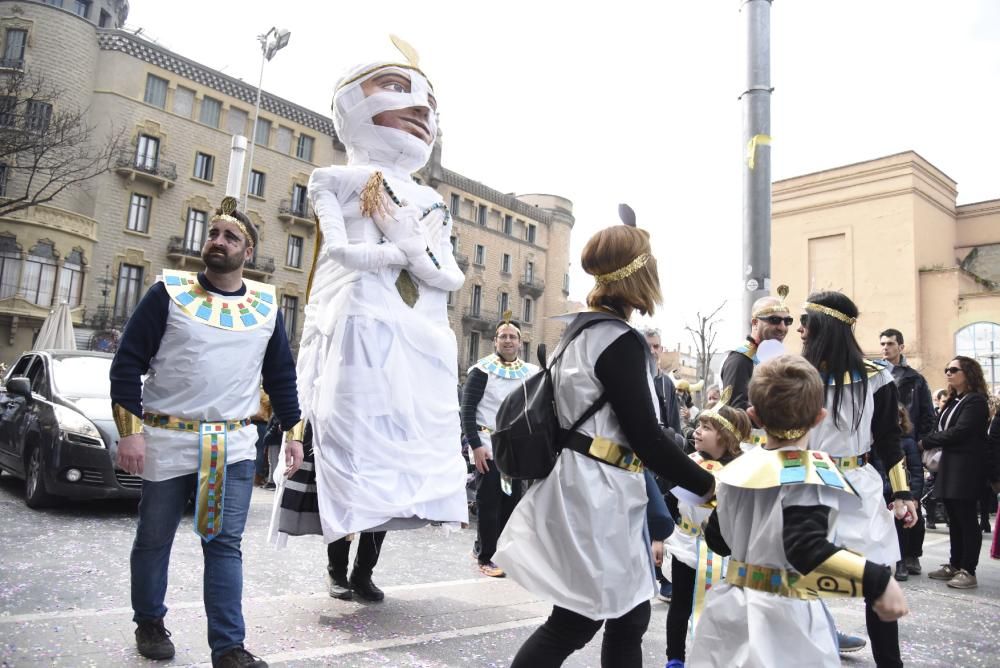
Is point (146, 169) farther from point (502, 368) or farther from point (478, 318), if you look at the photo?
point (502, 368)

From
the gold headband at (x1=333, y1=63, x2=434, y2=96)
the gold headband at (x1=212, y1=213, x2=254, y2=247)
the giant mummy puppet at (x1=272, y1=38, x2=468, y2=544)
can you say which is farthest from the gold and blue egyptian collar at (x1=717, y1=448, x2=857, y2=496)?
the gold headband at (x1=333, y1=63, x2=434, y2=96)

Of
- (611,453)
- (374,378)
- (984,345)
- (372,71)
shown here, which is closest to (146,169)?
(372,71)

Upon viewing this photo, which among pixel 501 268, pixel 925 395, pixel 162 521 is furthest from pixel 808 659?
pixel 501 268

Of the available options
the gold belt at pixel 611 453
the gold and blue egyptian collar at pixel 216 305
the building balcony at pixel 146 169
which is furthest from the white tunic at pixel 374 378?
the building balcony at pixel 146 169

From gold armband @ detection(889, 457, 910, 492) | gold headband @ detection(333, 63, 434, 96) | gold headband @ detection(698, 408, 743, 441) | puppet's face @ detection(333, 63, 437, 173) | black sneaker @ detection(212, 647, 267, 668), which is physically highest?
gold headband @ detection(333, 63, 434, 96)

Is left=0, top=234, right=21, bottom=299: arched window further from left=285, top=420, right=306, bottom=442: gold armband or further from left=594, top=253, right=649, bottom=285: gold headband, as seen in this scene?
A: left=594, top=253, right=649, bottom=285: gold headband

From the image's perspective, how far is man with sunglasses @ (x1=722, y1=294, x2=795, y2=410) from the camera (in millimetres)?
4047

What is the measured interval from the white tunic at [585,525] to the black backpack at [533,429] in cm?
3

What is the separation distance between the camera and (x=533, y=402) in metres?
2.39

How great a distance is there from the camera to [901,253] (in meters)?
23.9

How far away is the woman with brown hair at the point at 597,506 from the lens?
224 centimetres

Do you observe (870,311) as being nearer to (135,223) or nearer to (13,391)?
(13,391)

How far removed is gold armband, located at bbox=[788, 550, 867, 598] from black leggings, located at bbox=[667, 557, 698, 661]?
4.47ft

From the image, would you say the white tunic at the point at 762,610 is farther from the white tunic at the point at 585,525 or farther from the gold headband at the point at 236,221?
the gold headband at the point at 236,221
